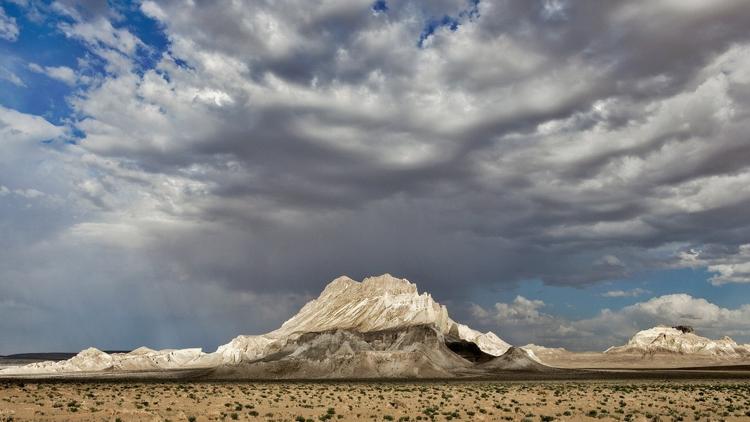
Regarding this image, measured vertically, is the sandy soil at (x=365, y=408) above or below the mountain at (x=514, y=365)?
below

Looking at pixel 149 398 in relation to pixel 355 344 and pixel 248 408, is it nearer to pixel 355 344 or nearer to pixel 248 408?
pixel 248 408

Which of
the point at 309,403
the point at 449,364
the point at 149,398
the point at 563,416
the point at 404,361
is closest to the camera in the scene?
the point at 563,416

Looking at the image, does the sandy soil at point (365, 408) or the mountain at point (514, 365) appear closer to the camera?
the sandy soil at point (365, 408)

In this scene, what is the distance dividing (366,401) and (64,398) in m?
23.3

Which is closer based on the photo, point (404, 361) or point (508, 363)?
point (404, 361)

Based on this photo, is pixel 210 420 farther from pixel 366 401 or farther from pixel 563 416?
pixel 563 416

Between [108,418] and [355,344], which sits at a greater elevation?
[355,344]

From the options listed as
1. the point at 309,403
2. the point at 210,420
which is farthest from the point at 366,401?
the point at 210,420

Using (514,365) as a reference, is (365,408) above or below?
below

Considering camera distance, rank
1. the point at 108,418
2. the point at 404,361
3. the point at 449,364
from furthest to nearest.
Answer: the point at 449,364 → the point at 404,361 → the point at 108,418

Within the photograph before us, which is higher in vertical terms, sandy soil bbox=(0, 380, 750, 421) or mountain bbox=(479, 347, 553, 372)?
mountain bbox=(479, 347, 553, 372)

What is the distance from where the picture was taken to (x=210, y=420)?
122ft

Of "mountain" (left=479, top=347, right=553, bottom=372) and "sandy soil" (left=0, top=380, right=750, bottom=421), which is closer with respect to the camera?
"sandy soil" (left=0, top=380, right=750, bottom=421)

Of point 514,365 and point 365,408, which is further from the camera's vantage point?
point 514,365
